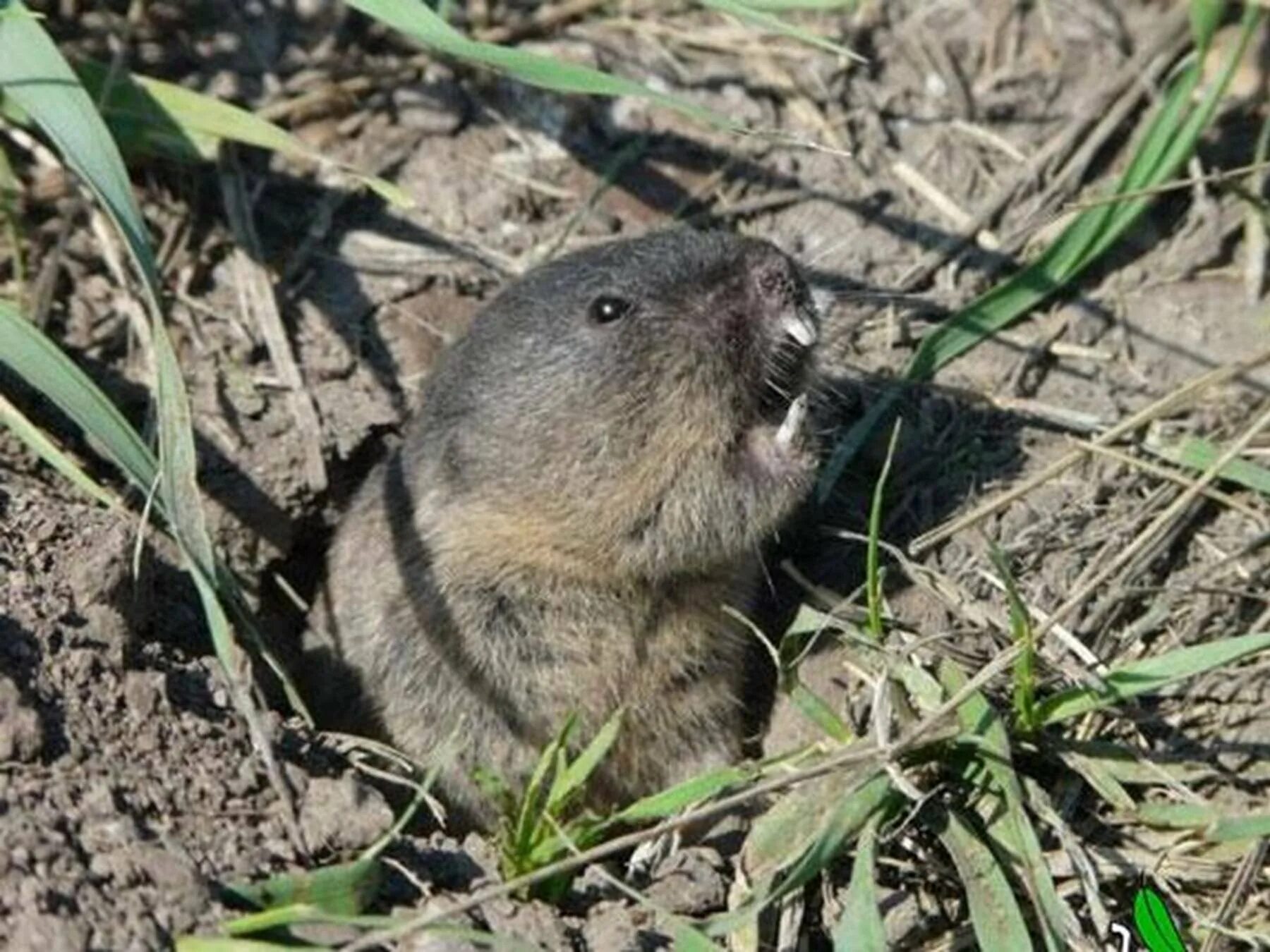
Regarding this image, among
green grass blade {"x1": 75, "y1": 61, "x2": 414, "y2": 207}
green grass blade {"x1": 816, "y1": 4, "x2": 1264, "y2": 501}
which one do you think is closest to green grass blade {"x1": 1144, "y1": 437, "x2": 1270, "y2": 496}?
green grass blade {"x1": 816, "y1": 4, "x2": 1264, "y2": 501}

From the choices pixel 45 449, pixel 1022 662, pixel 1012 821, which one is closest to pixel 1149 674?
pixel 1022 662

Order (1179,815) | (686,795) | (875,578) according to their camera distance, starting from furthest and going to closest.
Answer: (875,578) → (1179,815) → (686,795)

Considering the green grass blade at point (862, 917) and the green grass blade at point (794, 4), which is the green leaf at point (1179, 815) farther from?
the green grass blade at point (794, 4)

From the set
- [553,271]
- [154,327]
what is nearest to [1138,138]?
[553,271]

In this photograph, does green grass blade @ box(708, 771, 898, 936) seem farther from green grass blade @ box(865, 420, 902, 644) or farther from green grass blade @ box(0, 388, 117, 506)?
green grass blade @ box(0, 388, 117, 506)

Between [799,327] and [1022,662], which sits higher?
[799,327]

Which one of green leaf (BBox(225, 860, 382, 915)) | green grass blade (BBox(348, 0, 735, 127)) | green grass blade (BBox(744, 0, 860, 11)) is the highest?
green grass blade (BBox(744, 0, 860, 11))

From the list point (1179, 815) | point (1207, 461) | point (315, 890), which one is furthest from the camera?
point (1207, 461)

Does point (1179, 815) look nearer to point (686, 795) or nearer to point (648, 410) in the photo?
point (686, 795)
